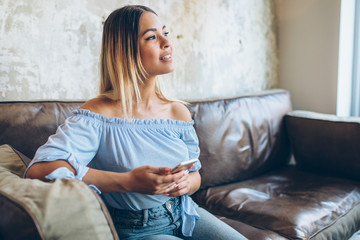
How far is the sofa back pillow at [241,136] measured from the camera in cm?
176

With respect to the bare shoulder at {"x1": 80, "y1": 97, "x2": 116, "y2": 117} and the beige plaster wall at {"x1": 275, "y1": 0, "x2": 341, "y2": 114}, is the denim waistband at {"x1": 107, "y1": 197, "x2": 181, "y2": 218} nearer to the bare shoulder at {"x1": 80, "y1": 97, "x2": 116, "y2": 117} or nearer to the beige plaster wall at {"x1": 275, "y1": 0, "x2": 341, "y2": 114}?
the bare shoulder at {"x1": 80, "y1": 97, "x2": 116, "y2": 117}

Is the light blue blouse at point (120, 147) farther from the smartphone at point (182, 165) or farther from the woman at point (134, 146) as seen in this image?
the smartphone at point (182, 165)

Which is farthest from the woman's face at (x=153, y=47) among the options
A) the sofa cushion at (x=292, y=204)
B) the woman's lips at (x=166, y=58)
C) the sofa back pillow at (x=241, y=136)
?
the sofa cushion at (x=292, y=204)

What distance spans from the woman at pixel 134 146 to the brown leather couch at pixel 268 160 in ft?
0.99

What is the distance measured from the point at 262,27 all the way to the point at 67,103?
1.79 m

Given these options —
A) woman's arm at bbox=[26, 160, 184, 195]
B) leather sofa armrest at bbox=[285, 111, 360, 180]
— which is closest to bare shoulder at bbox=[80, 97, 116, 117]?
woman's arm at bbox=[26, 160, 184, 195]

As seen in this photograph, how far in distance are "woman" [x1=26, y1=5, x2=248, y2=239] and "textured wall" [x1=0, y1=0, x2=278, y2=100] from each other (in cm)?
48

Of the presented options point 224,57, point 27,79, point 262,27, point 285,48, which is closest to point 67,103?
point 27,79

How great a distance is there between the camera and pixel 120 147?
1.08 m

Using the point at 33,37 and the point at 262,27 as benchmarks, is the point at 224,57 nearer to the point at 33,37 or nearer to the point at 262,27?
the point at 262,27

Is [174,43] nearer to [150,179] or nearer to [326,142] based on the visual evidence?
[326,142]

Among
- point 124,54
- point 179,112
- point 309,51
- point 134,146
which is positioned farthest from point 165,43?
point 309,51

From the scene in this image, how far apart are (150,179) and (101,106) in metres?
0.35

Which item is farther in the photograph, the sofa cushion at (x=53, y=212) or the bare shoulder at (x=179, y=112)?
the bare shoulder at (x=179, y=112)
